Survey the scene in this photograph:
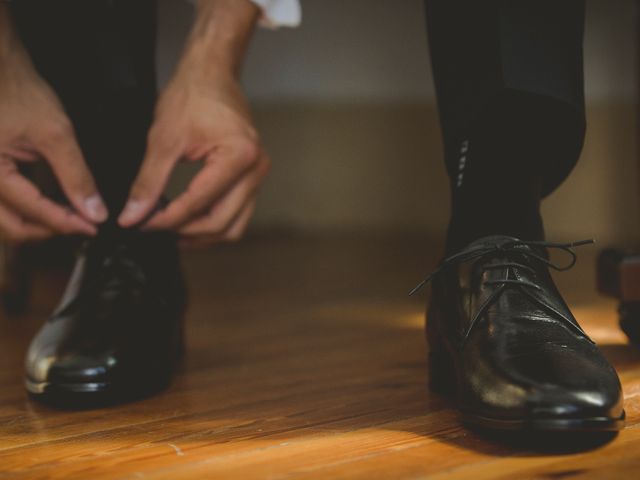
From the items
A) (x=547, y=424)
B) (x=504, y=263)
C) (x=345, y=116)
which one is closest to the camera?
(x=547, y=424)

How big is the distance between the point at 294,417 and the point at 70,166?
1.05ft

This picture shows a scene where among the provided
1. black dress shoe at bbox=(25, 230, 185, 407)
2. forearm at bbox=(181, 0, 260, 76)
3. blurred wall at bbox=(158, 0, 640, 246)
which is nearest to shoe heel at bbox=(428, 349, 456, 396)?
black dress shoe at bbox=(25, 230, 185, 407)

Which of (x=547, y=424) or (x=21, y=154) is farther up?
(x=21, y=154)

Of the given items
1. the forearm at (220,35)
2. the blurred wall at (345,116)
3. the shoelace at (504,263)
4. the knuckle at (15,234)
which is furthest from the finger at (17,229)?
the blurred wall at (345,116)

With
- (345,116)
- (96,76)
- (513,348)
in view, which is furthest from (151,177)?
(345,116)

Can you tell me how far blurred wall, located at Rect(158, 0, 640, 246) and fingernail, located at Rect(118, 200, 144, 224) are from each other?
2.24 metres

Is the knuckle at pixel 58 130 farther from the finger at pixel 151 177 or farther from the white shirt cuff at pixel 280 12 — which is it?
the white shirt cuff at pixel 280 12

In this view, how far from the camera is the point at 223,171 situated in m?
0.70

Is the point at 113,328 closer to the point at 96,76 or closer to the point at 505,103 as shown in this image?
the point at 96,76

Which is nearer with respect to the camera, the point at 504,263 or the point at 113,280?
the point at 504,263

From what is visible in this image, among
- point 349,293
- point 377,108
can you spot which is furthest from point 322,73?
point 349,293

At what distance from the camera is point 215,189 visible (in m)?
0.71

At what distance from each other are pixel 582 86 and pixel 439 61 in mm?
119

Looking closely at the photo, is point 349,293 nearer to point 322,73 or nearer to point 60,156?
point 60,156
